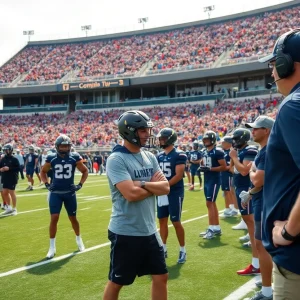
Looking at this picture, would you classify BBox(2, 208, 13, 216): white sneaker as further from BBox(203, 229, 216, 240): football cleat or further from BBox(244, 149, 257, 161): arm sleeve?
BBox(244, 149, 257, 161): arm sleeve

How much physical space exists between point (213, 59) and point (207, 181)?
3308 cm

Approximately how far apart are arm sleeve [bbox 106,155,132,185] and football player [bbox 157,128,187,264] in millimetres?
2780

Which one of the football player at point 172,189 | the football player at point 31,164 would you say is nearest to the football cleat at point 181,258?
the football player at point 172,189

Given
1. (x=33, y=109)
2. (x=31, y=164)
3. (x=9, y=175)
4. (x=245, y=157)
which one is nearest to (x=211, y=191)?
(x=245, y=157)

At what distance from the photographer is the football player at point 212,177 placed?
8109 millimetres

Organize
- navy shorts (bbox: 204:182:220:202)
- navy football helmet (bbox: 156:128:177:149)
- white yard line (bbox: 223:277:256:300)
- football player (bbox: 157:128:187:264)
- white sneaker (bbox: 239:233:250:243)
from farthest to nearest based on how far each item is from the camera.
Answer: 1. navy shorts (bbox: 204:182:220:202)
2. white sneaker (bbox: 239:233:250:243)
3. navy football helmet (bbox: 156:128:177:149)
4. football player (bbox: 157:128:187:264)
5. white yard line (bbox: 223:277:256:300)

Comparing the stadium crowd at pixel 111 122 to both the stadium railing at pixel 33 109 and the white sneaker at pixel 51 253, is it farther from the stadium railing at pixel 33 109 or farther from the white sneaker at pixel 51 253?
the white sneaker at pixel 51 253

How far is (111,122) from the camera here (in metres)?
39.8

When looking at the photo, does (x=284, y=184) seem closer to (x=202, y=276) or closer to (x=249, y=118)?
(x=202, y=276)

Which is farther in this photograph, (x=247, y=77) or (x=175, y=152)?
(x=247, y=77)

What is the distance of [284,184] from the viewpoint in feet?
6.22

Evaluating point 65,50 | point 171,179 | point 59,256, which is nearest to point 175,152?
point 171,179

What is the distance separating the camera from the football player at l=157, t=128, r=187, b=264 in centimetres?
630

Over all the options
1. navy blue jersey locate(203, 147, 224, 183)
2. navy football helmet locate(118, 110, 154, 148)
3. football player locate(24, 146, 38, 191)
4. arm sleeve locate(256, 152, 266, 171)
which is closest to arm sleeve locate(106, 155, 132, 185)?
navy football helmet locate(118, 110, 154, 148)
